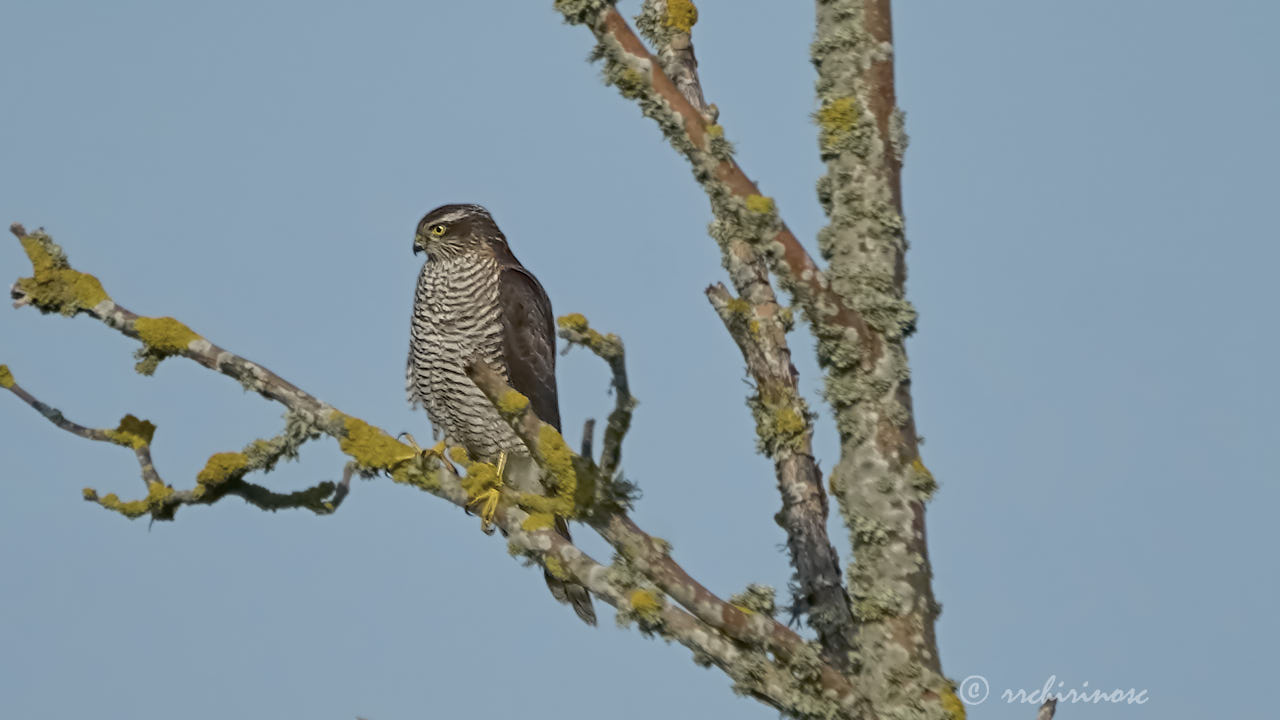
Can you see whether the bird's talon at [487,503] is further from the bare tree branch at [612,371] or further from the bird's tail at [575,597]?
the bird's tail at [575,597]

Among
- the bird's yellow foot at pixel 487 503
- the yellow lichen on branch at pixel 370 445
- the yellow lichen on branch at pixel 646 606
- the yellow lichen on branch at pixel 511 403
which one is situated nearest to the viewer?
the yellow lichen on branch at pixel 646 606

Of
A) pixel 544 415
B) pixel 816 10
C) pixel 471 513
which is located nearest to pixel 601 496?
pixel 471 513

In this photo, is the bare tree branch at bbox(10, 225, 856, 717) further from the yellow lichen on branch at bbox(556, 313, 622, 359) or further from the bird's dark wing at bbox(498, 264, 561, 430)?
the bird's dark wing at bbox(498, 264, 561, 430)

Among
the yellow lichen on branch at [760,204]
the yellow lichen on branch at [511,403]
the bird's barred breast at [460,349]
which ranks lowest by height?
the yellow lichen on branch at [511,403]

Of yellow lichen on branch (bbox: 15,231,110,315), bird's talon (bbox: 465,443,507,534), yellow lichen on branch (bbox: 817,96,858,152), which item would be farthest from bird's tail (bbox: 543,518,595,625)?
yellow lichen on branch (bbox: 817,96,858,152)

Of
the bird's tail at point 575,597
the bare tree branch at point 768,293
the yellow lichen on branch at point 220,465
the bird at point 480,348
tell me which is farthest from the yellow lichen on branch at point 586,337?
the bird at point 480,348

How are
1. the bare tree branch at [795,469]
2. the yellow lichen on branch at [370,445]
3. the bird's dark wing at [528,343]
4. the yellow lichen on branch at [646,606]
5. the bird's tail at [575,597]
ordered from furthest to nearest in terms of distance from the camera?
the bird's dark wing at [528,343] < the bird's tail at [575,597] < the yellow lichen on branch at [370,445] < the bare tree branch at [795,469] < the yellow lichen on branch at [646,606]

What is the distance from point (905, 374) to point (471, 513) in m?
2.08

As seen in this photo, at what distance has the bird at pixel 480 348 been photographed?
8070 millimetres

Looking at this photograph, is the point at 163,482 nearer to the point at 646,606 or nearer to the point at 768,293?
the point at 646,606

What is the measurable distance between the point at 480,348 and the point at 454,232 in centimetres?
89

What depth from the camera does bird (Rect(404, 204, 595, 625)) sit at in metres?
8.07

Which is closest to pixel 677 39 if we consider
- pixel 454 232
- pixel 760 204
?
pixel 760 204

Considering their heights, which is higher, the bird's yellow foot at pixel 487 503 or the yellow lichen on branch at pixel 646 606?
the bird's yellow foot at pixel 487 503
